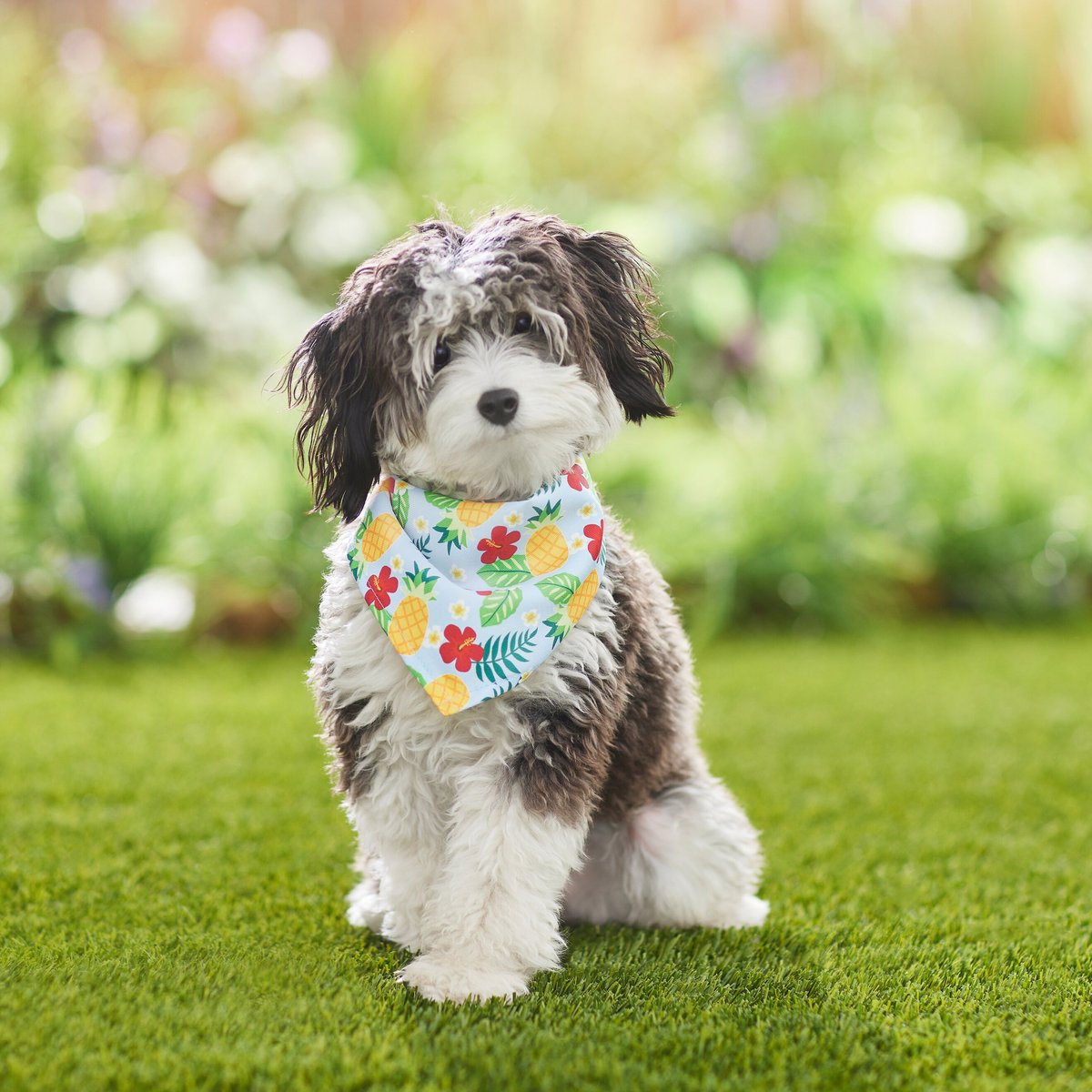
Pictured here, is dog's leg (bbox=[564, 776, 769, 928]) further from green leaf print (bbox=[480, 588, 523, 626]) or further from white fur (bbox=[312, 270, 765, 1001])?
green leaf print (bbox=[480, 588, 523, 626])

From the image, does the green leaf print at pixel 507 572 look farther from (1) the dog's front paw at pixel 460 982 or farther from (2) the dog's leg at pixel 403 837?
(1) the dog's front paw at pixel 460 982

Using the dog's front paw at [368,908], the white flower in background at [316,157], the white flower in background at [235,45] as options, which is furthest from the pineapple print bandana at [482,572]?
the white flower in background at [235,45]

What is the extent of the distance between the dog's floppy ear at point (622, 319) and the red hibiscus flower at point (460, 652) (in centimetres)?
59

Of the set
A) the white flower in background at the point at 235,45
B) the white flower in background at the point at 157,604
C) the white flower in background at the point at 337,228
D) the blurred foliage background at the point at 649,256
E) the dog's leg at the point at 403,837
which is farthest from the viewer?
the white flower in background at the point at 235,45

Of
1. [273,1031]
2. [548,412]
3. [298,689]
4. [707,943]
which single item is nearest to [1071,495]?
[298,689]

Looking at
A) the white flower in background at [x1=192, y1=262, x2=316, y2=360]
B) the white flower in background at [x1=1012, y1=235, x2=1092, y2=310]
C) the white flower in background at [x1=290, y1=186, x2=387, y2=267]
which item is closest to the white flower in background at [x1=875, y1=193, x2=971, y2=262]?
the white flower in background at [x1=1012, y1=235, x2=1092, y2=310]

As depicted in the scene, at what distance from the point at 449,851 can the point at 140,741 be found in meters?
2.07

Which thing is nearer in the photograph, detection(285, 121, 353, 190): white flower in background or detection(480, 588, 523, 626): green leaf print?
detection(480, 588, 523, 626): green leaf print

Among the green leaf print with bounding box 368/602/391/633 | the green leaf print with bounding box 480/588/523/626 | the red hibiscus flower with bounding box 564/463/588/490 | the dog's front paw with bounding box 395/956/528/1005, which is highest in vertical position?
the red hibiscus flower with bounding box 564/463/588/490

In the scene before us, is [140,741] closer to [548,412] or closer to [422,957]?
[422,957]

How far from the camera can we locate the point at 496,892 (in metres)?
2.37

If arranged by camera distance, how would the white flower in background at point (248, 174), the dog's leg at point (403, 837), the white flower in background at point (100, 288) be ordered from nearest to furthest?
the dog's leg at point (403, 837) < the white flower in background at point (100, 288) < the white flower in background at point (248, 174)

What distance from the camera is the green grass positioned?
2.15 metres

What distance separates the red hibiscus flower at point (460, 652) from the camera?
7.76ft
